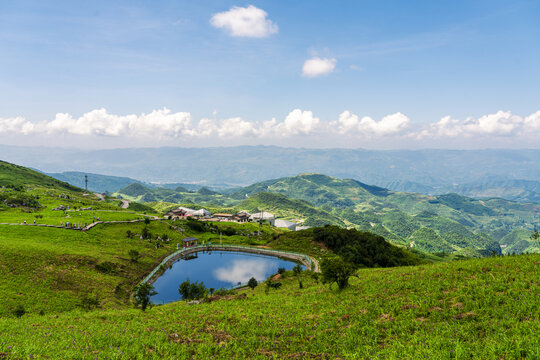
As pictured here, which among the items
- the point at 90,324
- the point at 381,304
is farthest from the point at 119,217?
the point at 381,304

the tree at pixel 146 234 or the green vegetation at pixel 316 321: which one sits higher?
the green vegetation at pixel 316 321

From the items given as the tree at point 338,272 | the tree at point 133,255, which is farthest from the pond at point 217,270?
the tree at point 338,272

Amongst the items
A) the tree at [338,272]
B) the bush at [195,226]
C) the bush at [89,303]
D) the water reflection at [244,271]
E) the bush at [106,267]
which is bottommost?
the water reflection at [244,271]

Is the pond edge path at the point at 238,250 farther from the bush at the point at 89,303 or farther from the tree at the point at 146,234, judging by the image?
the bush at the point at 89,303

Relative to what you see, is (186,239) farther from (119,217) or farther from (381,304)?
(381,304)

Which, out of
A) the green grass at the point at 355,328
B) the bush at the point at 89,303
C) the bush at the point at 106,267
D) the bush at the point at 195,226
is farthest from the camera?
the bush at the point at 195,226

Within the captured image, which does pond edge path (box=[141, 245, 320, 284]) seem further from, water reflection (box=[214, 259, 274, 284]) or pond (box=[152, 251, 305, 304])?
water reflection (box=[214, 259, 274, 284])

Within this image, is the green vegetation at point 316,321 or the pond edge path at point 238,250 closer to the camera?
the green vegetation at point 316,321
